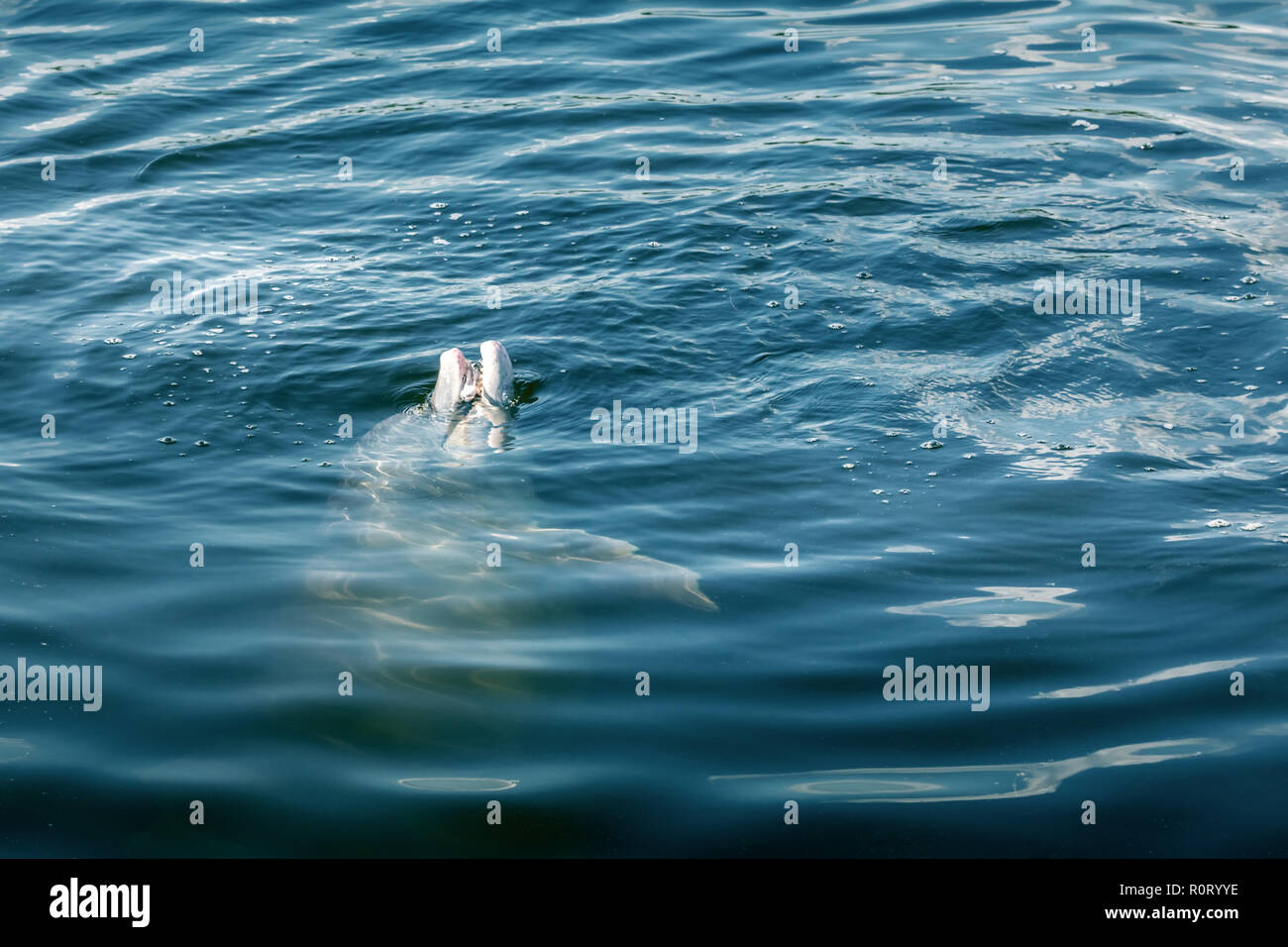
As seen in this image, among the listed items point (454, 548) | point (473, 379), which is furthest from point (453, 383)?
point (454, 548)

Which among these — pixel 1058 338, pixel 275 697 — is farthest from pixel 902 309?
pixel 275 697

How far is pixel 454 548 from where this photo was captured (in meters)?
7.33

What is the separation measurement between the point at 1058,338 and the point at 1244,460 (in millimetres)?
2009

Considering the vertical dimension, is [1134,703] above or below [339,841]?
above

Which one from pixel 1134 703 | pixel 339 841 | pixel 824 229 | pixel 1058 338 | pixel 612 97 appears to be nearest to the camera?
pixel 339 841

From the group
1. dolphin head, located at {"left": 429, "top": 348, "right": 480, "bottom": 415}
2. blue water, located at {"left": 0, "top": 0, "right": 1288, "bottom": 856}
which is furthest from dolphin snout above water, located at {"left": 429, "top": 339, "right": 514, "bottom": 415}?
blue water, located at {"left": 0, "top": 0, "right": 1288, "bottom": 856}

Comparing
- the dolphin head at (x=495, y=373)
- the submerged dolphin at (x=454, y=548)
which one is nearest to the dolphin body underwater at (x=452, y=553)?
the submerged dolphin at (x=454, y=548)

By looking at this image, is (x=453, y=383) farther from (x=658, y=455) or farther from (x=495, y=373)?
(x=658, y=455)

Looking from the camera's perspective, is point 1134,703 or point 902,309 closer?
point 1134,703

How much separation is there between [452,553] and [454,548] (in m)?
0.06

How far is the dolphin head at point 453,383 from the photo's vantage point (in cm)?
886

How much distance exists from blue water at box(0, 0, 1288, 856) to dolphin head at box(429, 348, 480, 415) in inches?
15.7

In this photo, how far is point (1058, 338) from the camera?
9867 millimetres

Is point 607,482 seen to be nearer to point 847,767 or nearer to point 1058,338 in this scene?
point 847,767
